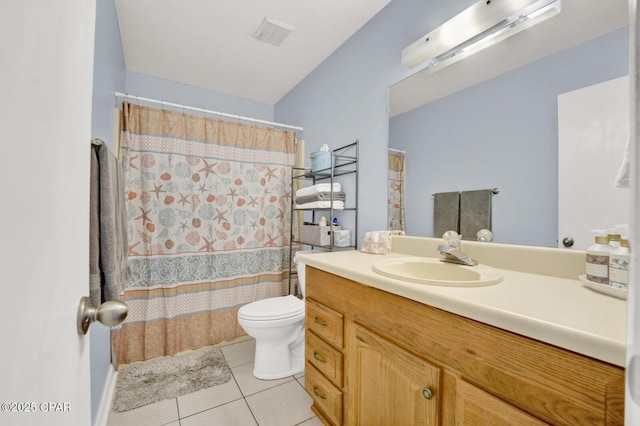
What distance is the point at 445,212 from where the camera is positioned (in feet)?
4.50

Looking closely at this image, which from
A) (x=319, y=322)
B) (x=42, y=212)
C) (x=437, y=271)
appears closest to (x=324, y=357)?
(x=319, y=322)

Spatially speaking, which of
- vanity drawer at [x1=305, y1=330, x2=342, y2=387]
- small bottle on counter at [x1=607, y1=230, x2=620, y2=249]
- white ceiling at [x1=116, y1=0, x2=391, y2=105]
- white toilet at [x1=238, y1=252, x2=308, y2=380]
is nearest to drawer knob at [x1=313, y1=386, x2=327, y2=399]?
vanity drawer at [x1=305, y1=330, x2=342, y2=387]

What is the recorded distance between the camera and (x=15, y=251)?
0.26 metres

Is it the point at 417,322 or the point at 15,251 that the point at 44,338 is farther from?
the point at 417,322

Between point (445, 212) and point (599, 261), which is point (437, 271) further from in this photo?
point (599, 261)

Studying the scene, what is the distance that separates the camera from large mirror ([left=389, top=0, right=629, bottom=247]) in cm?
92

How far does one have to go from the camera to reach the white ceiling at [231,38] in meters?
1.73

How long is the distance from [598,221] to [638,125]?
0.96m

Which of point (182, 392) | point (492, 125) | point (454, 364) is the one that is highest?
point (492, 125)

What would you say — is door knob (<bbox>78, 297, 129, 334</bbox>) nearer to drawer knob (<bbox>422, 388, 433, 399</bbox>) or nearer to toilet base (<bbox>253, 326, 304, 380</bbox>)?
drawer knob (<bbox>422, 388, 433, 399</bbox>)

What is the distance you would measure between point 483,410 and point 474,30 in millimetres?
1492

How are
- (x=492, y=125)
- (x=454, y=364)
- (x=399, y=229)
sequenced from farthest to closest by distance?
(x=399, y=229) → (x=492, y=125) → (x=454, y=364)

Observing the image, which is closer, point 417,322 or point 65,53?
point 65,53

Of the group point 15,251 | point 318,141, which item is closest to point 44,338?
point 15,251
